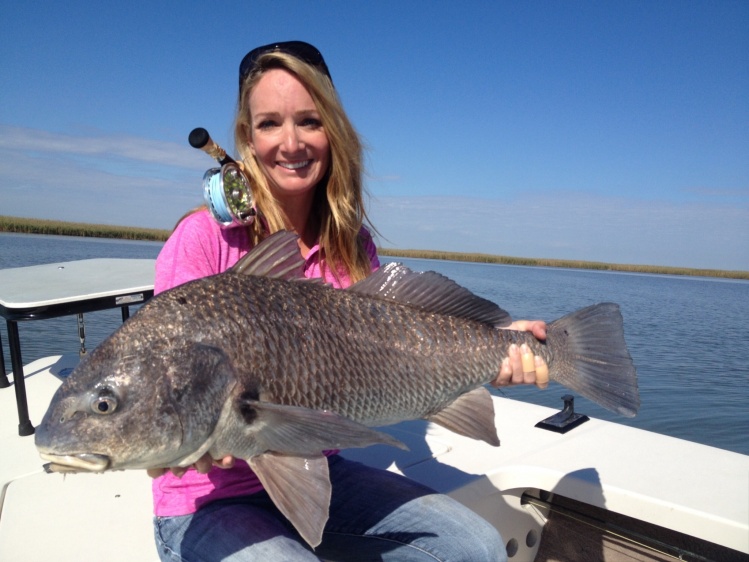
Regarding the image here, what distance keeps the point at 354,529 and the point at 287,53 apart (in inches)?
93.2

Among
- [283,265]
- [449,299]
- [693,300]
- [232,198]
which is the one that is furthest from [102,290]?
[693,300]

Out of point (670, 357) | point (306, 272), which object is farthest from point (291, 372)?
point (670, 357)

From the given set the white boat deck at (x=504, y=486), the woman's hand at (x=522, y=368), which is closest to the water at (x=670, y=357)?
the white boat deck at (x=504, y=486)

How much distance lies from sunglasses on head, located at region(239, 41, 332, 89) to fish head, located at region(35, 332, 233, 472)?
1.66m

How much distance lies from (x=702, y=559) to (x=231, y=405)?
300 cm

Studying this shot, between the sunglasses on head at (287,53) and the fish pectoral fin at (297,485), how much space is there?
2.00 metres

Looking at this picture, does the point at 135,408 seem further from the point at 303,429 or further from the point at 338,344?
the point at 338,344

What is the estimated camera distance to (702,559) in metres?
3.19

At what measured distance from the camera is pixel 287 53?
9.19 ft

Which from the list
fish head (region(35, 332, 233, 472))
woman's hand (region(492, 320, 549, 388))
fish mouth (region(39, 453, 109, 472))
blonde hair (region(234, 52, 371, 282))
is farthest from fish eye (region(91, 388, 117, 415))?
woman's hand (region(492, 320, 549, 388))

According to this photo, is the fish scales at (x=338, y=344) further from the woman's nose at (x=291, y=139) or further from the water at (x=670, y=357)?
the water at (x=670, y=357)

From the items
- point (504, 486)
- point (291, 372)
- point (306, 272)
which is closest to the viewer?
point (291, 372)

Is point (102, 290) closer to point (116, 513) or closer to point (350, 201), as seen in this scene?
point (116, 513)

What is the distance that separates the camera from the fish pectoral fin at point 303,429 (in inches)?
72.1
